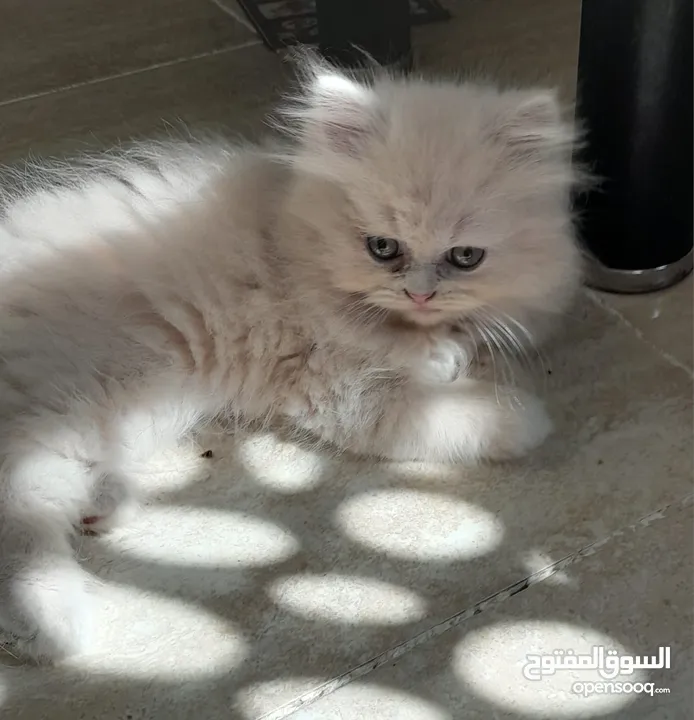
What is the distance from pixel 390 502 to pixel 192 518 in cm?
29

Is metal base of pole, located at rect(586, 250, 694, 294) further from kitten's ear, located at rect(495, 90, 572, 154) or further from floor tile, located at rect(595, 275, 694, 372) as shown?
kitten's ear, located at rect(495, 90, 572, 154)

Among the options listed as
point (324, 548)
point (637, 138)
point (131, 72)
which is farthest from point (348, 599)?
point (131, 72)

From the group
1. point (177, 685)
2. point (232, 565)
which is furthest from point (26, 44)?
point (177, 685)

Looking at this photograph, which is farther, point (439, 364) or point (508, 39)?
point (508, 39)

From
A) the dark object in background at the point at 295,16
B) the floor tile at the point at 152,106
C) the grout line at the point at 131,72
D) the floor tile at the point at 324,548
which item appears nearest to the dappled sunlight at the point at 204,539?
the floor tile at the point at 324,548

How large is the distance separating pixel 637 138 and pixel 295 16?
3.41 feet

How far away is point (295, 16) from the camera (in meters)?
2.14

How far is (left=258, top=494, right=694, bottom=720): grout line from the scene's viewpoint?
3.27 feet

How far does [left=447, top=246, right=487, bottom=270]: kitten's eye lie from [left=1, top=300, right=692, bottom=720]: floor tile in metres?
0.31

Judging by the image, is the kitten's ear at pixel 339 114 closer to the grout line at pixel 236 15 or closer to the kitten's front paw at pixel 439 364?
the kitten's front paw at pixel 439 364

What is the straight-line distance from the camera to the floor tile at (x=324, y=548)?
102 centimetres

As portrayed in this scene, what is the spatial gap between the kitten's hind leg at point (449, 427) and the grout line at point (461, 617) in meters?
0.18

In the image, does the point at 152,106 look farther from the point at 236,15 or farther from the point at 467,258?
the point at 467,258

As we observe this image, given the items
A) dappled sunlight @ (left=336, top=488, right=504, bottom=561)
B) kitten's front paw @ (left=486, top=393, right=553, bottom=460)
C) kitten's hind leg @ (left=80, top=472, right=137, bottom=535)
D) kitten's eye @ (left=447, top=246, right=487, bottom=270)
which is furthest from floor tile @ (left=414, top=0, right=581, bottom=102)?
kitten's hind leg @ (left=80, top=472, right=137, bottom=535)
